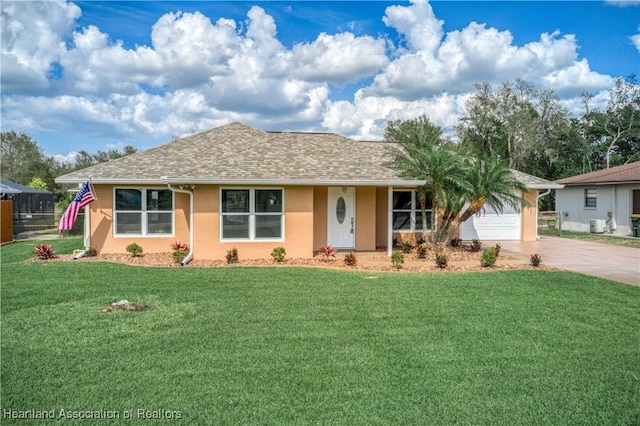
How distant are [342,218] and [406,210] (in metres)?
2.85

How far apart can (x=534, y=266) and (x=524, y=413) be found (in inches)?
369

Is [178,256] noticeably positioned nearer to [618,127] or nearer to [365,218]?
[365,218]

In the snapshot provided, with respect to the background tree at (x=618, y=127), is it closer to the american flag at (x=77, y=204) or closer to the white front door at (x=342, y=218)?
the white front door at (x=342, y=218)

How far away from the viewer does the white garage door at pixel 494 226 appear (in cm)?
2039

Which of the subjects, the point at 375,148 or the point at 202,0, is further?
the point at 375,148

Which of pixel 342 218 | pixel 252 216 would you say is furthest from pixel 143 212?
pixel 342 218

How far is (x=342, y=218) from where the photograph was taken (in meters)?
16.3

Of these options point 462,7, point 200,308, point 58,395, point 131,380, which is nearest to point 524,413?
point 131,380

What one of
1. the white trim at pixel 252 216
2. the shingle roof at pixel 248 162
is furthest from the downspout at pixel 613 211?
the white trim at pixel 252 216

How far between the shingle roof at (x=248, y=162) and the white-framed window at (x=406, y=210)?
1585 mm

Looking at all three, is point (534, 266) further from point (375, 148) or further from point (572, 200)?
point (572, 200)

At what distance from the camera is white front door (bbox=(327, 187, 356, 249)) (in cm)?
1616

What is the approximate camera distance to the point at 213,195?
13898mm

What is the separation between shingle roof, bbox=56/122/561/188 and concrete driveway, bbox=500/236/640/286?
2.80m
